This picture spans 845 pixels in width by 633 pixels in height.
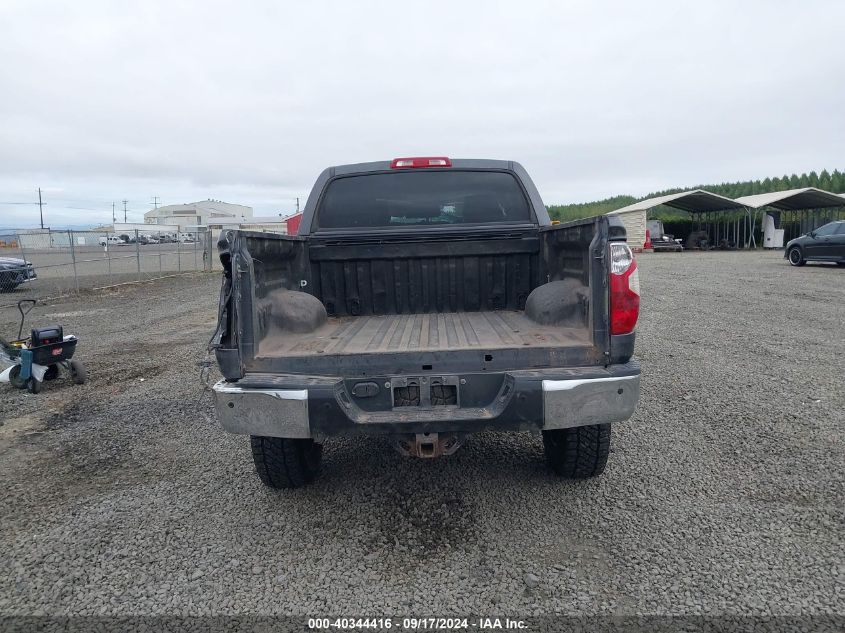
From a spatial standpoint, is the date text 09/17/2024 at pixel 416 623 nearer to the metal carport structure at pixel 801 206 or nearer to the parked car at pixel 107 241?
the parked car at pixel 107 241

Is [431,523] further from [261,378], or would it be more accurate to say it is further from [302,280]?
[302,280]

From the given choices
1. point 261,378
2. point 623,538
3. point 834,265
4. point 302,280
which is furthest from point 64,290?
point 834,265

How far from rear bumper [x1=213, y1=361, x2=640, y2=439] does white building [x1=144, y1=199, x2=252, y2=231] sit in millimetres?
112007

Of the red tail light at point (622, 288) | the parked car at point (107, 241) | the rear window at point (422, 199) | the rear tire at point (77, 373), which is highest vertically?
the parked car at point (107, 241)

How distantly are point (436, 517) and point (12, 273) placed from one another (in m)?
17.2

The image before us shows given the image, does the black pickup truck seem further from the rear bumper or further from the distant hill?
the distant hill

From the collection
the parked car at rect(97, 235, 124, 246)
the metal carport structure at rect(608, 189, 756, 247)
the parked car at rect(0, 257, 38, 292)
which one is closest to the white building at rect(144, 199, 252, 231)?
the parked car at rect(97, 235, 124, 246)

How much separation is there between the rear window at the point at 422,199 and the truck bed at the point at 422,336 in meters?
0.77

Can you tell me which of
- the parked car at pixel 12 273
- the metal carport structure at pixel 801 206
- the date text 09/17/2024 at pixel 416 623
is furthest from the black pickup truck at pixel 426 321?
the metal carport structure at pixel 801 206

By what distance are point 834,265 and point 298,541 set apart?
22414mm

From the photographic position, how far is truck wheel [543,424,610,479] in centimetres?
342

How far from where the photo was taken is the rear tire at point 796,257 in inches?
786

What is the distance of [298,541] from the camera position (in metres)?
3.12

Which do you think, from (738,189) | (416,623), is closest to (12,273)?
(416,623)
